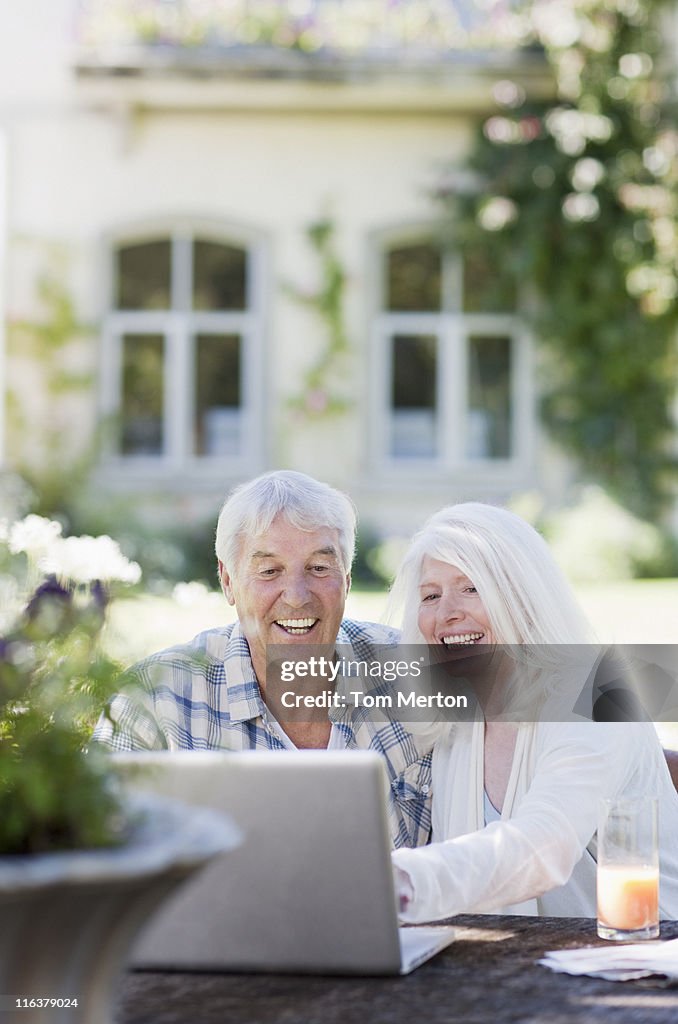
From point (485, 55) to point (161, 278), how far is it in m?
2.60

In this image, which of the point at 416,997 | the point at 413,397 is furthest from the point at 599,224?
the point at 416,997

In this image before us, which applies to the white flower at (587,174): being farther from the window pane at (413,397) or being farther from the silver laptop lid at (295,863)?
the silver laptop lid at (295,863)

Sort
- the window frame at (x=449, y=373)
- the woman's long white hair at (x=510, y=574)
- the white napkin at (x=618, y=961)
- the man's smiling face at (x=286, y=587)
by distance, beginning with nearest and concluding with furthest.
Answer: the white napkin at (x=618, y=961)
the woman's long white hair at (x=510, y=574)
the man's smiling face at (x=286, y=587)
the window frame at (x=449, y=373)

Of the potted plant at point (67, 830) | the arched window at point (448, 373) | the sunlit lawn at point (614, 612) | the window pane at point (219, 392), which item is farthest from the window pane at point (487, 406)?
the potted plant at point (67, 830)

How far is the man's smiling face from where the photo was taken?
2.38 metres

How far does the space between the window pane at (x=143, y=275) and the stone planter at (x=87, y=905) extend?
9045 mm

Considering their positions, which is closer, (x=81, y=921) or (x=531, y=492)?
(x=81, y=921)

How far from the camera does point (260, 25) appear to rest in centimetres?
951

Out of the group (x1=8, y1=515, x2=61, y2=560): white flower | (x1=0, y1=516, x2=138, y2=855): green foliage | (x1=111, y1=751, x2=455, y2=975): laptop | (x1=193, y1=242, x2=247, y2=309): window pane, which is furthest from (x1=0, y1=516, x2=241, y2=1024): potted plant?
(x1=193, y1=242, x2=247, y2=309): window pane

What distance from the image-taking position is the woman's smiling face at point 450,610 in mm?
2154

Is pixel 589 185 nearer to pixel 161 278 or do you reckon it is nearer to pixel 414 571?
pixel 161 278

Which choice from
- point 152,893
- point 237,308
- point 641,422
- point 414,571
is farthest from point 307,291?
point 152,893

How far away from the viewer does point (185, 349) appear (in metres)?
9.84

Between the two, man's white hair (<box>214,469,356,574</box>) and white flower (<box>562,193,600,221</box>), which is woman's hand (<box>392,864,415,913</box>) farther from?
white flower (<box>562,193,600,221</box>)
